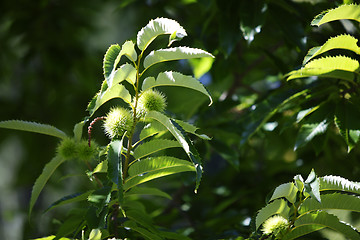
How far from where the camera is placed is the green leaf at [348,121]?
1183 millimetres

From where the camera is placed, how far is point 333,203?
0.95 meters

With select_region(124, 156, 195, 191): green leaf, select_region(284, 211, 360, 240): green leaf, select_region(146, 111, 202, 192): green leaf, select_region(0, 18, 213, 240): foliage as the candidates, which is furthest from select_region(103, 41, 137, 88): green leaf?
select_region(284, 211, 360, 240): green leaf

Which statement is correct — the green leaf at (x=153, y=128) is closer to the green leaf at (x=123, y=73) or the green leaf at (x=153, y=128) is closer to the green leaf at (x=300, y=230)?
the green leaf at (x=123, y=73)

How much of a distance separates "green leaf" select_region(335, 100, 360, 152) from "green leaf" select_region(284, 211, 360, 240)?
268mm

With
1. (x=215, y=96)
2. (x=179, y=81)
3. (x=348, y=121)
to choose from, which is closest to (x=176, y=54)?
(x=179, y=81)

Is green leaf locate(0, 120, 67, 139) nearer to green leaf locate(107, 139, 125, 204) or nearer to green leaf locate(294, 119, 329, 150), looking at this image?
green leaf locate(107, 139, 125, 204)

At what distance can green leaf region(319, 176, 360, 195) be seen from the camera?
0.89 meters

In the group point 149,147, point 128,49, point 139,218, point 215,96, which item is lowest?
point 139,218

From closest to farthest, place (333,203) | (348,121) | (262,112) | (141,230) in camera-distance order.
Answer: (333,203) < (141,230) < (348,121) < (262,112)

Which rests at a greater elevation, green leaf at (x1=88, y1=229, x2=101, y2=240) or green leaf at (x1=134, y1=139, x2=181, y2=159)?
Result: green leaf at (x1=134, y1=139, x2=181, y2=159)

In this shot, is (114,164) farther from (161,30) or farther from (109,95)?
(161,30)

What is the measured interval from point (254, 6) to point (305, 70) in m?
0.52

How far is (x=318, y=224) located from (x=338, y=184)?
0.12 m

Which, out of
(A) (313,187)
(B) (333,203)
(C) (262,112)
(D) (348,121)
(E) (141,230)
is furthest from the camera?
(C) (262,112)
